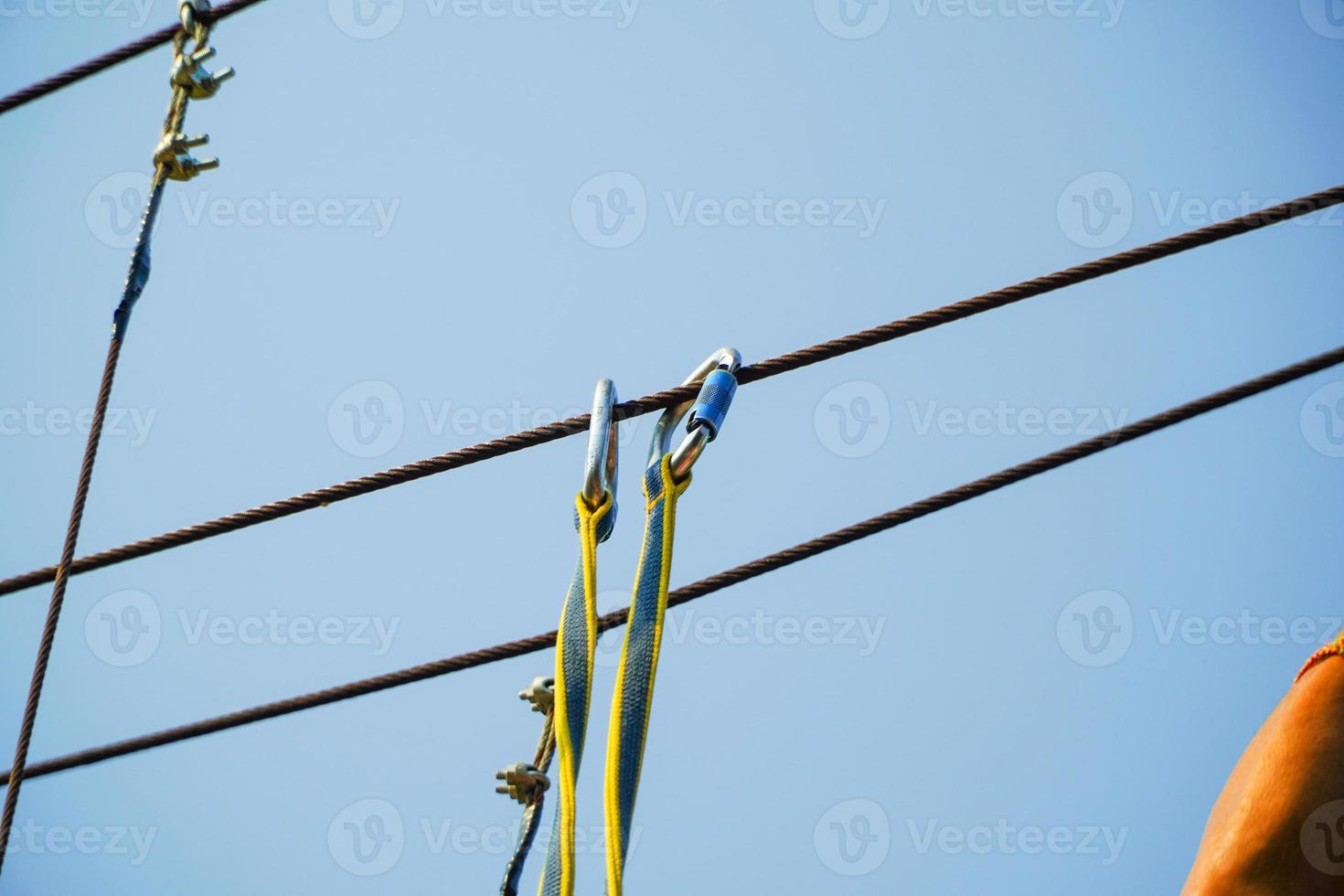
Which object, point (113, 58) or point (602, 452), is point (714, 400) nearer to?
point (602, 452)

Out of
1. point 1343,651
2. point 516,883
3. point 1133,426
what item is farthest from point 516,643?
point 1343,651

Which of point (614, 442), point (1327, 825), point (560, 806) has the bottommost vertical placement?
point (1327, 825)

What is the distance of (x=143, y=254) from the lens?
290 cm

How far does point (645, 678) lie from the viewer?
1.73m

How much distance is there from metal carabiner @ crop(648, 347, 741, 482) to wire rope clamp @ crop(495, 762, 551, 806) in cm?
52

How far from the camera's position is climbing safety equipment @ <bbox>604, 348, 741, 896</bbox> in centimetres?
164

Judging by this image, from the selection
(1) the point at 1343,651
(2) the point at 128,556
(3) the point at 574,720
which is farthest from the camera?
(2) the point at 128,556

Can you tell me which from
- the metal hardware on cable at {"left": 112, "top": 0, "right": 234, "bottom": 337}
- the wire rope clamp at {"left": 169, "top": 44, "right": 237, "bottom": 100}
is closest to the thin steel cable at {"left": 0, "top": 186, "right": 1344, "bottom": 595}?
the metal hardware on cable at {"left": 112, "top": 0, "right": 234, "bottom": 337}

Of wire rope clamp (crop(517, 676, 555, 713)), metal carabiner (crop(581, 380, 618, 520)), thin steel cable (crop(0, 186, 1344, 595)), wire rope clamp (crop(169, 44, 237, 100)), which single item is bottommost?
wire rope clamp (crop(517, 676, 555, 713))

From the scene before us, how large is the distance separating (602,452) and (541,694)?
0.42 meters

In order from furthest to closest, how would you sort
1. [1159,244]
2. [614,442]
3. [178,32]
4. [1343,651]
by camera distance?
1. [178,32]
2. [1159,244]
3. [614,442]
4. [1343,651]

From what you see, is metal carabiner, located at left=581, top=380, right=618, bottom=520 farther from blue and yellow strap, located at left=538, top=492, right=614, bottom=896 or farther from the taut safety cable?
the taut safety cable

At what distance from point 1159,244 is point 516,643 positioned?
57.8 inches

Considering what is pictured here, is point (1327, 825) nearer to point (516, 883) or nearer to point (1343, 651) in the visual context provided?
point (1343, 651)
